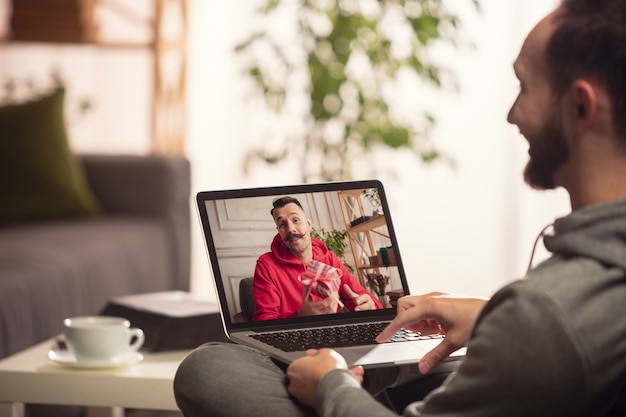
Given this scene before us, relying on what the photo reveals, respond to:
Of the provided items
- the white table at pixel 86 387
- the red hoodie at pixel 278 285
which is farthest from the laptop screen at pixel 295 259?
the white table at pixel 86 387

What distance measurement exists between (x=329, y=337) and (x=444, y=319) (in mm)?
184

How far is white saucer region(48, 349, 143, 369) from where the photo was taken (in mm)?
1683

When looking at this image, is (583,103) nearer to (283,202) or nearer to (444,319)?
(444,319)

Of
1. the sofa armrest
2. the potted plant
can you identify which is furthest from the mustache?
the sofa armrest

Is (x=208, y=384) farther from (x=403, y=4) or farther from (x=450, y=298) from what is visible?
(x=403, y=4)

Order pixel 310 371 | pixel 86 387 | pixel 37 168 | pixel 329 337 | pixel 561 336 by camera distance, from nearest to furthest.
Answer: pixel 561 336
pixel 310 371
pixel 329 337
pixel 86 387
pixel 37 168

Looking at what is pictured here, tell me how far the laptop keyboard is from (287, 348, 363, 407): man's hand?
11 centimetres

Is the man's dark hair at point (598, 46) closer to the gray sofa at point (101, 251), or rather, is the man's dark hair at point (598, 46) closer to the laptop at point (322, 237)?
the laptop at point (322, 237)

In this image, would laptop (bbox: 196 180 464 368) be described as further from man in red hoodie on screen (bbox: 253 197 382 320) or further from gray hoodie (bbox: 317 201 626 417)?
gray hoodie (bbox: 317 201 626 417)

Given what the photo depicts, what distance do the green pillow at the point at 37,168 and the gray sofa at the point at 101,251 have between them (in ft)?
0.31

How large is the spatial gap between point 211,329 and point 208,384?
70 cm

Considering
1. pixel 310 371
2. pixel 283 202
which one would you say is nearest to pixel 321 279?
pixel 283 202

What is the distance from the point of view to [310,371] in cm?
112

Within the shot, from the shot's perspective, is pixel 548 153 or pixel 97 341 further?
pixel 97 341
